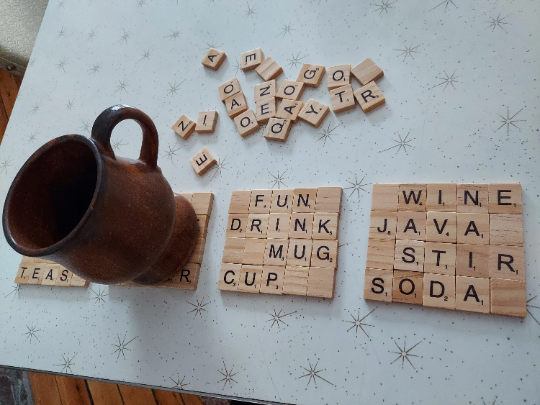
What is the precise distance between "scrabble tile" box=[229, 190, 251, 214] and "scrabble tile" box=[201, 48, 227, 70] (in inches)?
15.1

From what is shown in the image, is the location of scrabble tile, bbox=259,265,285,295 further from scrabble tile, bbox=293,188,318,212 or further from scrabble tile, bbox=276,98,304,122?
scrabble tile, bbox=276,98,304,122

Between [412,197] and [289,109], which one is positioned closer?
[412,197]

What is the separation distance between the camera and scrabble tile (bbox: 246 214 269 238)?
2.85 feet

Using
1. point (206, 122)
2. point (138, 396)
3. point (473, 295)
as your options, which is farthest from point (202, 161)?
point (138, 396)

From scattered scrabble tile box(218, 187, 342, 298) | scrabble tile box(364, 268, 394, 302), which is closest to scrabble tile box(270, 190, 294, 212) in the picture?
scattered scrabble tile box(218, 187, 342, 298)

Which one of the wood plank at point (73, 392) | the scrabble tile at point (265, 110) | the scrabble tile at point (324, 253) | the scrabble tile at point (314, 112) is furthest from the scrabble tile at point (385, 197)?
the wood plank at point (73, 392)

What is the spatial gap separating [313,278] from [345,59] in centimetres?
52

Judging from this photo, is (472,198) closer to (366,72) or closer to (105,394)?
(366,72)

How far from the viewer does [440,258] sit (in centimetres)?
71

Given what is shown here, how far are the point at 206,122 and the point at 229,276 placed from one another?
0.40 m

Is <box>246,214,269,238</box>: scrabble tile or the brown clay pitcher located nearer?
the brown clay pitcher

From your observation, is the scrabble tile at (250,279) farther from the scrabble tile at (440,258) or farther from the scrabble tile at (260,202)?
the scrabble tile at (440,258)

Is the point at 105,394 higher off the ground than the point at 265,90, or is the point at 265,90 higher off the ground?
the point at 265,90

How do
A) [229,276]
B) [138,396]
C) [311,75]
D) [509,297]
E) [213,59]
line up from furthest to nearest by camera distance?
[138,396], [213,59], [311,75], [229,276], [509,297]
